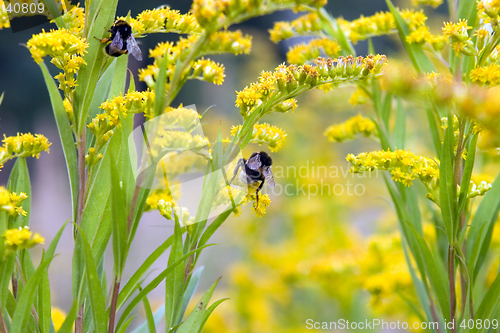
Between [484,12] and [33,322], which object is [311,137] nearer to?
[484,12]

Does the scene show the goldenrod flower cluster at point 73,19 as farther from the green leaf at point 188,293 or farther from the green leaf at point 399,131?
the green leaf at point 399,131

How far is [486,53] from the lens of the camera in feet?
1.74

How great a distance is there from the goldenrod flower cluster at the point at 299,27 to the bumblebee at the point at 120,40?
0.43 meters

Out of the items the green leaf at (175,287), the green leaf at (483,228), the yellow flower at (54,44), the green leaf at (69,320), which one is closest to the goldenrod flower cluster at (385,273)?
the green leaf at (483,228)

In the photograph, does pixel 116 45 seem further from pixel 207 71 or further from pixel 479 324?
pixel 479 324

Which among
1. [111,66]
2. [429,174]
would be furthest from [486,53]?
[111,66]

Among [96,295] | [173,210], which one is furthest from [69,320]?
[173,210]

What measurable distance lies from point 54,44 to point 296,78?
0.87 ft

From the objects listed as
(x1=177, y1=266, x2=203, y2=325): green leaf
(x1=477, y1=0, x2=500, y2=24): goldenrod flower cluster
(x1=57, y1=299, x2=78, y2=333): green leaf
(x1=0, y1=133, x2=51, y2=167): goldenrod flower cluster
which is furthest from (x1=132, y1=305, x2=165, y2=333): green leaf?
(x1=477, y1=0, x2=500, y2=24): goldenrod flower cluster

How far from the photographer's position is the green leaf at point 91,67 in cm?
44

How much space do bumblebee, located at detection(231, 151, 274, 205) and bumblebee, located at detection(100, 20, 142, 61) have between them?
19 centimetres

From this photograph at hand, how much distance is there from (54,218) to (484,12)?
348 cm

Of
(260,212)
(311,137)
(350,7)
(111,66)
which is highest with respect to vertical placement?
(350,7)

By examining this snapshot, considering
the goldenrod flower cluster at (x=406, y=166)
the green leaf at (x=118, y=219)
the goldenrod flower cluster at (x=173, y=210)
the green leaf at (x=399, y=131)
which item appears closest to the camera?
the green leaf at (x=118, y=219)
